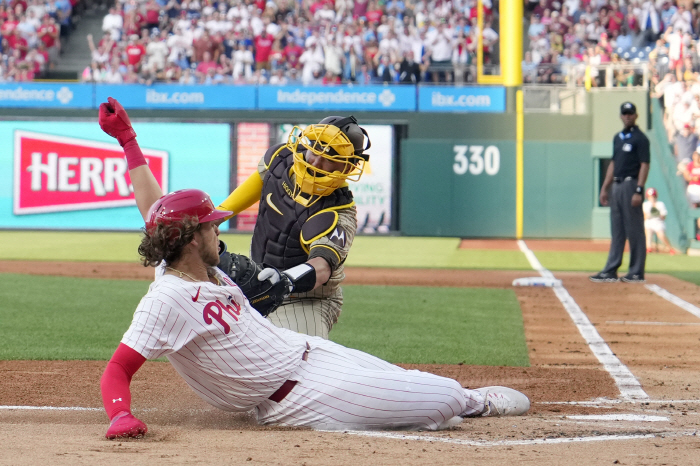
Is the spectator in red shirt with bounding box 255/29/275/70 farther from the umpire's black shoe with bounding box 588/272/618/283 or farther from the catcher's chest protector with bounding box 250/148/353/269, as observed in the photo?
the catcher's chest protector with bounding box 250/148/353/269

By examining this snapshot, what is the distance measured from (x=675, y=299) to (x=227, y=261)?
7.95 m

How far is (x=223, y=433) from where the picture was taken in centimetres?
394

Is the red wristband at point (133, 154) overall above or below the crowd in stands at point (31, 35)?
below

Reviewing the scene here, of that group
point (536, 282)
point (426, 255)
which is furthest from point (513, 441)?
point (426, 255)

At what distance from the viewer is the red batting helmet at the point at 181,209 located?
12.1 ft

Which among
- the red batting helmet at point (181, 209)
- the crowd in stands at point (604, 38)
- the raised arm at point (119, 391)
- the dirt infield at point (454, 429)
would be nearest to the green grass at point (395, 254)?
the crowd in stands at point (604, 38)

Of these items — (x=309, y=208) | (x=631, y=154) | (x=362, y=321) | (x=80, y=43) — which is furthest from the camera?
(x=80, y=43)

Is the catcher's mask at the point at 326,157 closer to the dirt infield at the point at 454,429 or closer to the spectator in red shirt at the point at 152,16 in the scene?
the dirt infield at the point at 454,429

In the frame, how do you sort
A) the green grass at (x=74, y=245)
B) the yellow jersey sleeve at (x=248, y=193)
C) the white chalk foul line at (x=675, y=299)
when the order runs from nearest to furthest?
the yellow jersey sleeve at (x=248, y=193)
the white chalk foul line at (x=675, y=299)
the green grass at (x=74, y=245)

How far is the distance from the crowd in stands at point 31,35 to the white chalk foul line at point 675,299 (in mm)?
17955

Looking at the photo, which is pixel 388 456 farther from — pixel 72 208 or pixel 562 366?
pixel 72 208

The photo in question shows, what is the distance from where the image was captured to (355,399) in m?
4.00

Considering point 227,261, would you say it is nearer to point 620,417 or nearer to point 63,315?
point 620,417

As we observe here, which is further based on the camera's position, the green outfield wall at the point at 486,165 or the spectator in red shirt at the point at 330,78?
the spectator in red shirt at the point at 330,78
